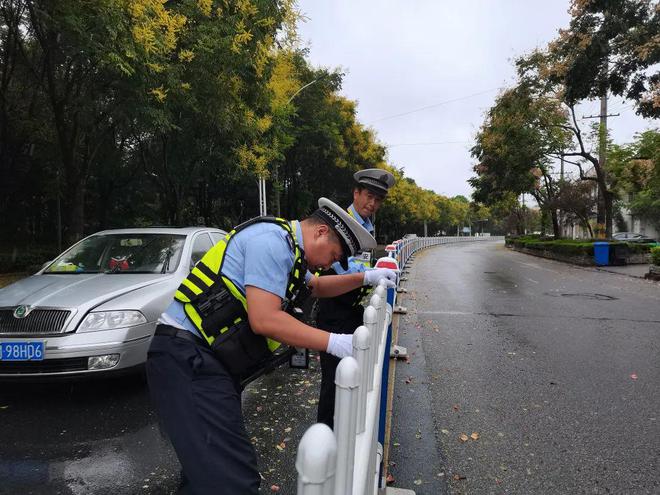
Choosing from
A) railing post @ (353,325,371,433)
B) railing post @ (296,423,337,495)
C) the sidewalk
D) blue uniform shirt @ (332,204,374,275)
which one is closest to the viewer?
railing post @ (296,423,337,495)

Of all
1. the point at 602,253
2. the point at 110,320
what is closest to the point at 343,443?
the point at 110,320

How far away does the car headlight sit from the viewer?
3887 mm

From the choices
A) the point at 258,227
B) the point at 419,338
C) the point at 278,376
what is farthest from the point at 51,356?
the point at 419,338

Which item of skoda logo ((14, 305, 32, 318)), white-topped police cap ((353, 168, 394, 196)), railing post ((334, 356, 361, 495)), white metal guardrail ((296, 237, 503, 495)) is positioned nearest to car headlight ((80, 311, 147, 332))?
skoda logo ((14, 305, 32, 318))

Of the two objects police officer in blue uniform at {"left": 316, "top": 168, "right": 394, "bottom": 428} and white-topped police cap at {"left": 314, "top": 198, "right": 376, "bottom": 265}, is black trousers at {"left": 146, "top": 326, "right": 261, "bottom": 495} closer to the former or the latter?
white-topped police cap at {"left": 314, "top": 198, "right": 376, "bottom": 265}

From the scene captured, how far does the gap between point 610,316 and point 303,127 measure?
17.0m

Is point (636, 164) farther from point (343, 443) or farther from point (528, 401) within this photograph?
point (343, 443)

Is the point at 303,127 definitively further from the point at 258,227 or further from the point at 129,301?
the point at 258,227

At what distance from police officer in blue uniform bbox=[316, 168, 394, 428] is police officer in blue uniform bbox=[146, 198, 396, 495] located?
3.46ft

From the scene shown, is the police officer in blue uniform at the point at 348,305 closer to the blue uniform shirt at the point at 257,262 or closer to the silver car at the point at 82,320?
the blue uniform shirt at the point at 257,262

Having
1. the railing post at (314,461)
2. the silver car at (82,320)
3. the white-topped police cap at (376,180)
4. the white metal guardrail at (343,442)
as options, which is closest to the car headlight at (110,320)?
the silver car at (82,320)

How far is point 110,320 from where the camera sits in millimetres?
3959

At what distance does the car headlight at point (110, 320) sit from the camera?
153 inches

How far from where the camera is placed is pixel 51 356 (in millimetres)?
Answer: 3736
